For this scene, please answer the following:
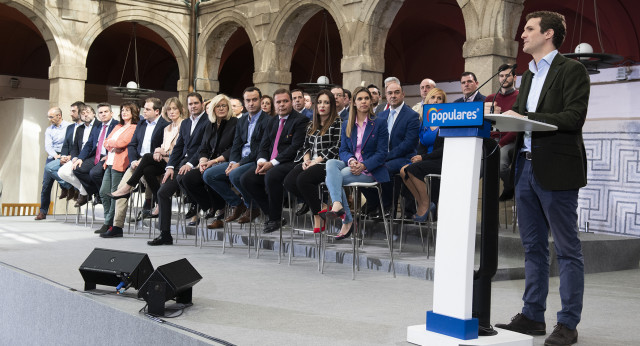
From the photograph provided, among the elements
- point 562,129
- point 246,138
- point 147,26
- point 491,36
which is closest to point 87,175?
point 246,138

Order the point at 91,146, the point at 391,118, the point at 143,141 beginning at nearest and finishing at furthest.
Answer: the point at 391,118
the point at 143,141
the point at 91,146

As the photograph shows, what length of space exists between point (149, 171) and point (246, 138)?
4.08 ft

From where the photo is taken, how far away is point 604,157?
265 inches

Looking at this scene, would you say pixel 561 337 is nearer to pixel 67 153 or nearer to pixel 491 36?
pixel 491 36

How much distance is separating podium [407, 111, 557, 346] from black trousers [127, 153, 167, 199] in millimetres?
4674

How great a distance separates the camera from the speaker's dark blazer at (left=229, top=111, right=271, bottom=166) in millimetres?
6234

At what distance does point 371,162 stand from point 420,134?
2.66 ft

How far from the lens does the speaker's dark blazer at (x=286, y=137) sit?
589cm

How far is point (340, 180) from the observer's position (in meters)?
5.11

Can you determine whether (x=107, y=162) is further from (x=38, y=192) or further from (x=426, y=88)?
(x=38, y=192)

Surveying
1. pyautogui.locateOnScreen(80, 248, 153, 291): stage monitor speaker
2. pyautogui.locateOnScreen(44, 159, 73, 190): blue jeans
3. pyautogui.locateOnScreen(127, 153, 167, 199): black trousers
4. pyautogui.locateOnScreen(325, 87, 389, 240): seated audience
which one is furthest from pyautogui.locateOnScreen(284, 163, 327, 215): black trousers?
pyautogui.locateOnScreen(44, 159, 73, 190): blue jeans

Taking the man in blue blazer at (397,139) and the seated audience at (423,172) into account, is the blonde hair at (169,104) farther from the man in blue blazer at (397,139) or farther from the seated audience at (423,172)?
the seated audience at (423,172)

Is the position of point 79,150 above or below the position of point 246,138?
below

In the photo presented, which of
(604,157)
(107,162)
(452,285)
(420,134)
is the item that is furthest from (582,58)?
(452,285)
